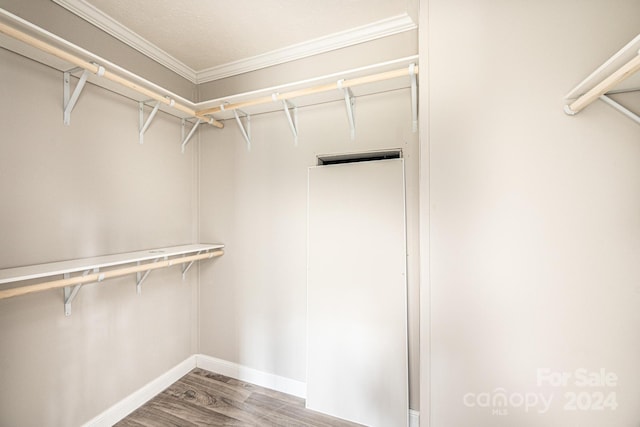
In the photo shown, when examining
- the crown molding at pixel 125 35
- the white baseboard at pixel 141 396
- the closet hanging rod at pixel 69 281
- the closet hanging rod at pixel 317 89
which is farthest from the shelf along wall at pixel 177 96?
the white baseboard at pixel 141 396

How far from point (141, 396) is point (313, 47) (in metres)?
3.00

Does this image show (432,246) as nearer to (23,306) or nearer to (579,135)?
(579,135)

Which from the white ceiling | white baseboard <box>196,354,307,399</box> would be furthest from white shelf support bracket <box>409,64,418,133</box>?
white baseboard <box>196,354,307,399</box>

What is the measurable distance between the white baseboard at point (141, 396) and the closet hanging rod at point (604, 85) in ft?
9.84

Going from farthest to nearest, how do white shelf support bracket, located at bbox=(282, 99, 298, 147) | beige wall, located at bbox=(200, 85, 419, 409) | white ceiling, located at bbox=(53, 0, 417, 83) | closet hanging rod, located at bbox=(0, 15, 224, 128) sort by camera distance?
white shelf support bracket, located at bbox=(282, 99, 298, 147) < beige wall, located at bbox=(200, 85, 419, 409) < white ceiling, located at bbox=(53, 0, 417, 83) < closet hanging rod, located at bbox=(0, 15, 224, 128)

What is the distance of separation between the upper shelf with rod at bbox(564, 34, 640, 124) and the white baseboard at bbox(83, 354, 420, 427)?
6.22 feet

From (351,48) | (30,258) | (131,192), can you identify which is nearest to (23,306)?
(30,258)

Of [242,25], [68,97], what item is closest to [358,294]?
[242,25]

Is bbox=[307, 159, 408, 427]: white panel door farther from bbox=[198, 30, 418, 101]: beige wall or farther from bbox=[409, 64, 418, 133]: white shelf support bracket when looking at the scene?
bbox=[198, 30, 418, 101]: beige wall

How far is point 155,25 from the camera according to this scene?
1.80m

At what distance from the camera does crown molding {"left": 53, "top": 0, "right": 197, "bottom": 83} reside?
5.25 feet

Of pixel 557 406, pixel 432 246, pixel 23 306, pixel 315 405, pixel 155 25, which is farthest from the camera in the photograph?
pixel 315 405

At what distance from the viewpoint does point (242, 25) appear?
1818 mm

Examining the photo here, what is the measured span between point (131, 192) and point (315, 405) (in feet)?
6.92
